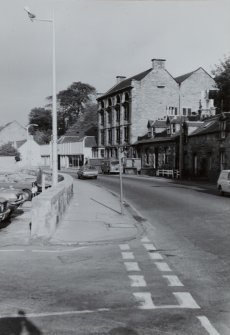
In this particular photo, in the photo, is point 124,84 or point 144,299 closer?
point 144,299

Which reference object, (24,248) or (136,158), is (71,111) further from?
(24,248)

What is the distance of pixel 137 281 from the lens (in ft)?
25.9

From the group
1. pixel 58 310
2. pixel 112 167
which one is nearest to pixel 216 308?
pixel 58 310

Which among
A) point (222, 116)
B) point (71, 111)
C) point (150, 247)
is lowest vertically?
point (150, 247)

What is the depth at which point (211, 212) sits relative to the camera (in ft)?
A: 61.6

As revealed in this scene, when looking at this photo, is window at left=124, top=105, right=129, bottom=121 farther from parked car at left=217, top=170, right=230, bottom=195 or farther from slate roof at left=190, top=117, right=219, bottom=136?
parked car at left=217, top=170, right=230, bottom=195

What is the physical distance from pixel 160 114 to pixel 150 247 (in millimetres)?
57733

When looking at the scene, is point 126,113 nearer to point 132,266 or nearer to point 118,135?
point 118,135

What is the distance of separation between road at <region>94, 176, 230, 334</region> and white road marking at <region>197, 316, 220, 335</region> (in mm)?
94

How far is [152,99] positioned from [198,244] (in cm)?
5698

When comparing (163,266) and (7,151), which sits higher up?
(7,151)

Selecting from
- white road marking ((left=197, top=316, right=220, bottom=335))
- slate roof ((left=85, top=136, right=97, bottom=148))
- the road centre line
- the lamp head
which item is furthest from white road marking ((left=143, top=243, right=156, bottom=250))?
slate roof ((left=85, top=136, right=97, bottom=148))

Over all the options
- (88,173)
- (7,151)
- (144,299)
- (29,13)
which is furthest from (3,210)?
(7,151)

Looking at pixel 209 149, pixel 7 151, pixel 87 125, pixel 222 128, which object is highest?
pixel 87 125
